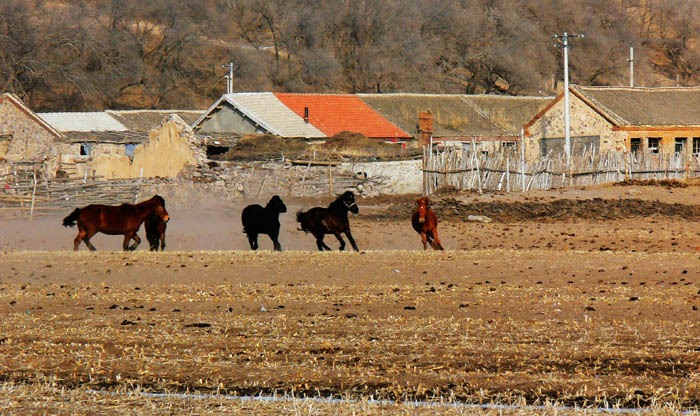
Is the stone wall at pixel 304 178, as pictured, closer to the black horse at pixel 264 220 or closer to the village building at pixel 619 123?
the village building at pixel 619 123

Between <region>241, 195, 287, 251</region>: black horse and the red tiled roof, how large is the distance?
3238 cm

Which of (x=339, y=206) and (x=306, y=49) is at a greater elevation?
(x=306, y=49)

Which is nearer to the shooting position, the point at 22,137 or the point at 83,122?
the point at 22,137

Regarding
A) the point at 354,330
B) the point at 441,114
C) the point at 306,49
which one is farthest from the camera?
the point at 306,49

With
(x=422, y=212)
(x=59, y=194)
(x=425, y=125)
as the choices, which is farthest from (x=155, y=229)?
(x=425, y=125)

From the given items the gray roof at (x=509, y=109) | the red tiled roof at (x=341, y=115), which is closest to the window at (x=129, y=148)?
the red tiled roof at (x=341, y=115)

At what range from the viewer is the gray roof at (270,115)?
2101 inches

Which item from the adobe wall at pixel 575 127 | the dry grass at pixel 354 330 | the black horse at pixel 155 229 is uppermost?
the adobe wall at pixel 575 127

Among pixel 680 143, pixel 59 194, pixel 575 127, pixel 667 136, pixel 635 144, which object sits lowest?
pixel 59 194

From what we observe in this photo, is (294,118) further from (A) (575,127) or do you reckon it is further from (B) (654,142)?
(B) (654,142)

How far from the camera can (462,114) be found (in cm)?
6353

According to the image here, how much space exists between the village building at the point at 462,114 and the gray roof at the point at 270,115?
6029mm

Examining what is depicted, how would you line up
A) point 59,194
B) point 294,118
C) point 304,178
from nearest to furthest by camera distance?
point 59,194, point 304,178, point 294,118

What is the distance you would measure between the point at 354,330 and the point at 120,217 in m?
10.8
